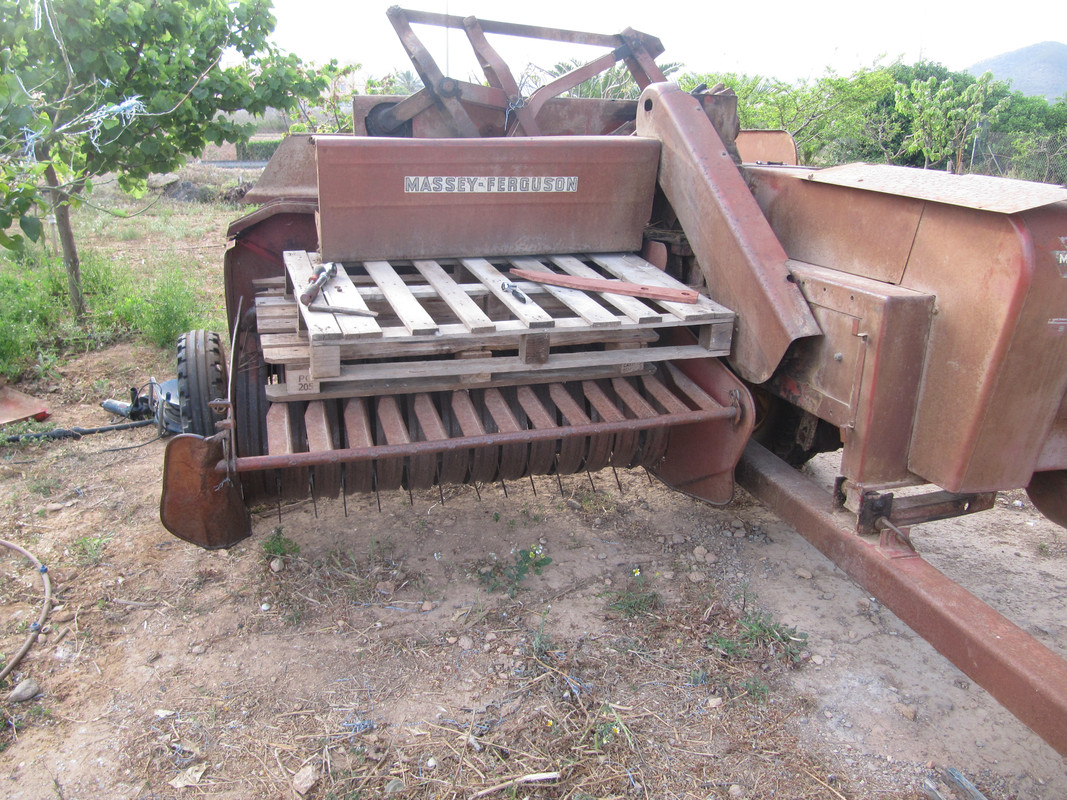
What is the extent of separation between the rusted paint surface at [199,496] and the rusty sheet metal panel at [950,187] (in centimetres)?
268

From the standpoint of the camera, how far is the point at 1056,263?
7.82ft

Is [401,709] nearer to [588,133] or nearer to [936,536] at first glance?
[936,536]

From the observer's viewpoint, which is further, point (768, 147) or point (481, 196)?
point (768, 147)

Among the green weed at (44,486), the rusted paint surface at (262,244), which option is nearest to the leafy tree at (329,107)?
the rusted paint surface at (262,244)

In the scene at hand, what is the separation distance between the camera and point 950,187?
8.70 ft

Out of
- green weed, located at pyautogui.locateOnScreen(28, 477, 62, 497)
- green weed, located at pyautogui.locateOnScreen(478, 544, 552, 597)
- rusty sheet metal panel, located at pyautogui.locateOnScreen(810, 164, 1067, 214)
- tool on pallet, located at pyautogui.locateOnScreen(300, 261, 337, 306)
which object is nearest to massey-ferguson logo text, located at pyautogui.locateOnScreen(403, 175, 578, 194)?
tool on pallet, located at pyautogui.locateOnScreen(300, 261, 337, 306)

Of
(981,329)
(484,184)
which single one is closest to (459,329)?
(484,184)

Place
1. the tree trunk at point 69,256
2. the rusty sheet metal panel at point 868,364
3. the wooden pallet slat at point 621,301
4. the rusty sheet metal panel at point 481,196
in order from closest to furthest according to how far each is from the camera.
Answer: the rusty sheet metal panel at point 868,364, the wooden pallet slat at point 621,301, the rusty sheet metal panel at point 481,196, the tree trunk at point 69,256

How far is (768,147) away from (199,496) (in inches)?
155

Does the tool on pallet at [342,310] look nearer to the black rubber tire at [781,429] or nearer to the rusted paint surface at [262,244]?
the rusted paint surface at [262,244]

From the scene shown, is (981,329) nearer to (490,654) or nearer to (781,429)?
(781,429)

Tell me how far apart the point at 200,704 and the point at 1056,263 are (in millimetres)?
3338

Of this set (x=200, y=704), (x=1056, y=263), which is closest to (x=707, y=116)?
(x=1056, y=263)

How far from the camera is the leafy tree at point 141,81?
211 inches
